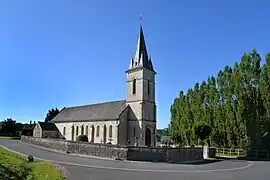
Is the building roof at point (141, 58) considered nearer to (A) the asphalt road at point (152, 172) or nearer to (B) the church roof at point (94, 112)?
(B) the church roof at point (94, 112)

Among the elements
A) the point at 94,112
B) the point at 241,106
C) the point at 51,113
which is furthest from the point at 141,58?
the point at 51,113

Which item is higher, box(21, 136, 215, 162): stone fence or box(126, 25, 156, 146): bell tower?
box(126, 25, 156, 146): bell tower

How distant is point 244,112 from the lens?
34.7 meters

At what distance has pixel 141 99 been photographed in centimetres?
3888

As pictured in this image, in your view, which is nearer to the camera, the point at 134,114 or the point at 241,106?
the point at 241,106

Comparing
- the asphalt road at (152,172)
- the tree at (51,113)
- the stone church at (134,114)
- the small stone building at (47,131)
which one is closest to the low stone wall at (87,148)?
the asphalt road at (152,172)

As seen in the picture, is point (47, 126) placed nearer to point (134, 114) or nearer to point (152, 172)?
point (134, 114)

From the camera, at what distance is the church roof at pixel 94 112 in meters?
41.5

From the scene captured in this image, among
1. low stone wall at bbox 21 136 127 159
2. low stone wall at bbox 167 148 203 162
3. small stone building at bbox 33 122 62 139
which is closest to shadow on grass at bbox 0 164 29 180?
low stone wall at bbox 21 136 127 159

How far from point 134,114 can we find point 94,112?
10.6 metres

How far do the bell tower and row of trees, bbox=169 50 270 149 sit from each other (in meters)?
6.99

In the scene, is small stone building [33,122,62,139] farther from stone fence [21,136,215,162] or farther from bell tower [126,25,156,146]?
stone fence [21,136,215,162]

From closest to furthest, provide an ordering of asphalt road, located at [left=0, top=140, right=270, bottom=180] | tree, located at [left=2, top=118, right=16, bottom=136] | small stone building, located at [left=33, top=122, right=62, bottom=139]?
asphalt road, located at [left=0, top=140, right=270, bottom=180], small stone building, located at [left=33, top=122, right=62, bottom=139], tree, located at [left=2, top=118, right=16, bottom=136]

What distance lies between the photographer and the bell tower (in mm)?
38594
